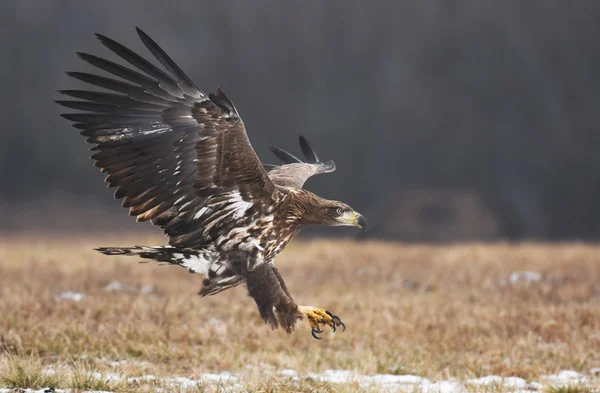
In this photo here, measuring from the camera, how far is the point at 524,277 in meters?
14.6

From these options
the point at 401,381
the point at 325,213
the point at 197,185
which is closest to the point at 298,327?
the point at 401,381

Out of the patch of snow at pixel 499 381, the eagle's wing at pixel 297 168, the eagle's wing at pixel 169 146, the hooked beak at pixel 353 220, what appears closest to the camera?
the eagle's wing at pixel 169 146

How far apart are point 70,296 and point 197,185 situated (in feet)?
19.9

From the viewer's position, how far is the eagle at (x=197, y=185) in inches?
235

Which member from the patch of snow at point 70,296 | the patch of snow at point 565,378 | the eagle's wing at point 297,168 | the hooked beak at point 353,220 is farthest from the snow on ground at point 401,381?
the patch of snow at point 70,296

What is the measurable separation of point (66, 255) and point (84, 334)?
30.6 ft

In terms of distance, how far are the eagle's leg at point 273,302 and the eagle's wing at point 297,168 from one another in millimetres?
1234

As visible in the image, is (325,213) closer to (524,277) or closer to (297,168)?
(297,168)

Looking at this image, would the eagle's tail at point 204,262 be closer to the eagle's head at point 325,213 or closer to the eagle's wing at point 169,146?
the eagle's wing at point 169,146

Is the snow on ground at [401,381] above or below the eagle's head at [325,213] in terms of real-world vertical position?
below

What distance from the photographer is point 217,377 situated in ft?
23.3

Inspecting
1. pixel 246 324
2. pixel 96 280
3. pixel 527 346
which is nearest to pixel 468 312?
pixel 527 346

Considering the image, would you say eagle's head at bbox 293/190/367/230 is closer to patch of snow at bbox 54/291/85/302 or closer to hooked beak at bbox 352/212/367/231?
hooked beak at bbox 352/212/367/231

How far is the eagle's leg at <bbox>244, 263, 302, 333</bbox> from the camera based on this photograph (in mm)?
6156
